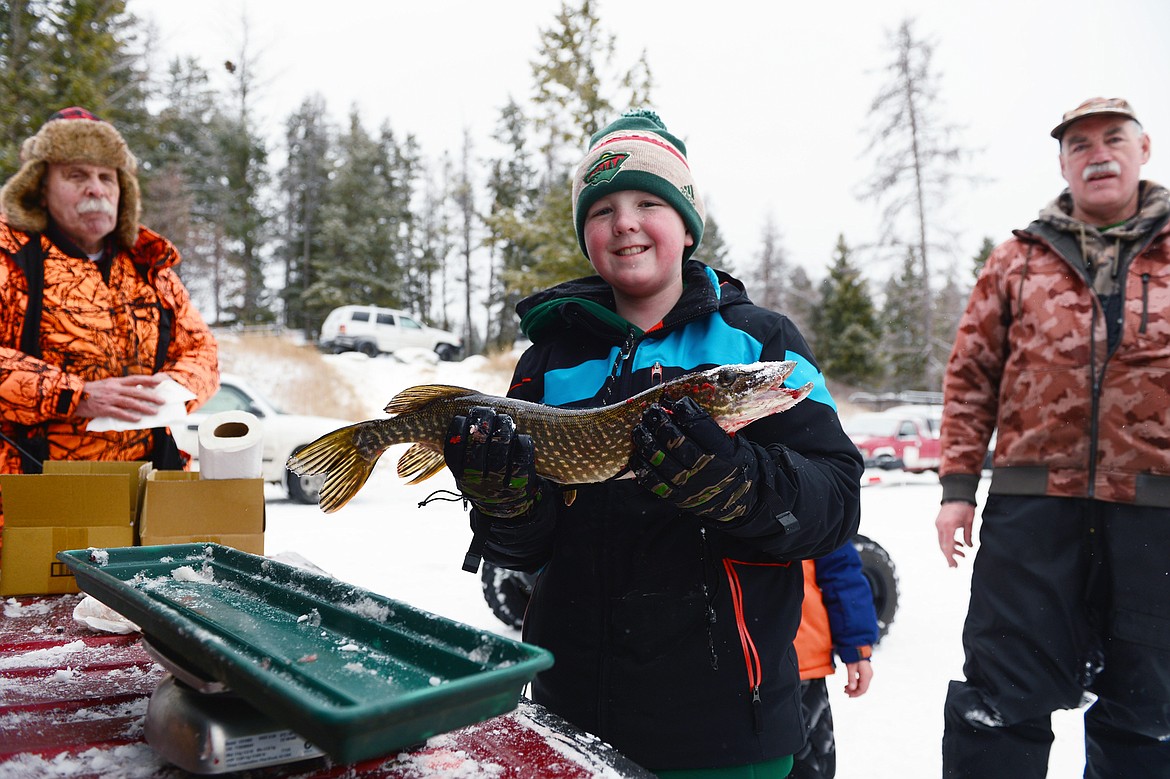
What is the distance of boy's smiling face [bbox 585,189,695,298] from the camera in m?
2.04

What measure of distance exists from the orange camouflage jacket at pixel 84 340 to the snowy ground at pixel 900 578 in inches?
62.7

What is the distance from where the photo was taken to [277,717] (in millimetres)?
936

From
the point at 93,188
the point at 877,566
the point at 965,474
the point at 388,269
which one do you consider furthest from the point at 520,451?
the point at 388,269

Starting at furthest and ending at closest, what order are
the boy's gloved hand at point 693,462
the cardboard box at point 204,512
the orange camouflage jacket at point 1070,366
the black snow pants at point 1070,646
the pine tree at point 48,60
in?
the pine tree at point 48,60
the orange camouflage jacket at point 1070,366
the black snow pants at point 1070,646
the cardboard box at point 204,512
the boy's gloved hand at point 693,462

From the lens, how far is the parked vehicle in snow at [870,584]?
480cm

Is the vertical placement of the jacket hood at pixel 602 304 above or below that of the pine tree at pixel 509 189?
below

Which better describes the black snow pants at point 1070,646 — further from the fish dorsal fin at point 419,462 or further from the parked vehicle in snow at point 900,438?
the parked vehicle in snow at point 900,438

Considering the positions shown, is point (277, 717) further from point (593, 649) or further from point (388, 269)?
point (388, 269)

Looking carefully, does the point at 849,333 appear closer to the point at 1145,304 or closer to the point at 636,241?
the point at 1145,304

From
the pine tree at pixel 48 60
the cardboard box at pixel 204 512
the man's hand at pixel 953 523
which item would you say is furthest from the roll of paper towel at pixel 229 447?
the pine tree at pixel 48 60

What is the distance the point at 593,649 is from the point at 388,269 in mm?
40458

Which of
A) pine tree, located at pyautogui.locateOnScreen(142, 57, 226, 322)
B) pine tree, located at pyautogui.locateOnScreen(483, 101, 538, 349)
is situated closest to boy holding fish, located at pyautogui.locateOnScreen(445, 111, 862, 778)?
pine tree, located at pyautogui.locateOnScreen(142, 57, 226, 322)

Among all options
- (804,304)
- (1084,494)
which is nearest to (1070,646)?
(1084,494)

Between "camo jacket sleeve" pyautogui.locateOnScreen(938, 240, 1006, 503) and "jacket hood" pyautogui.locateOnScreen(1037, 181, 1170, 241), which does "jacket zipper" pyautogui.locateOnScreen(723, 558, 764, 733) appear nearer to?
"camo jacket sleeve" pyautogui.locateOnScreen(938, 240, 1006, 503)
